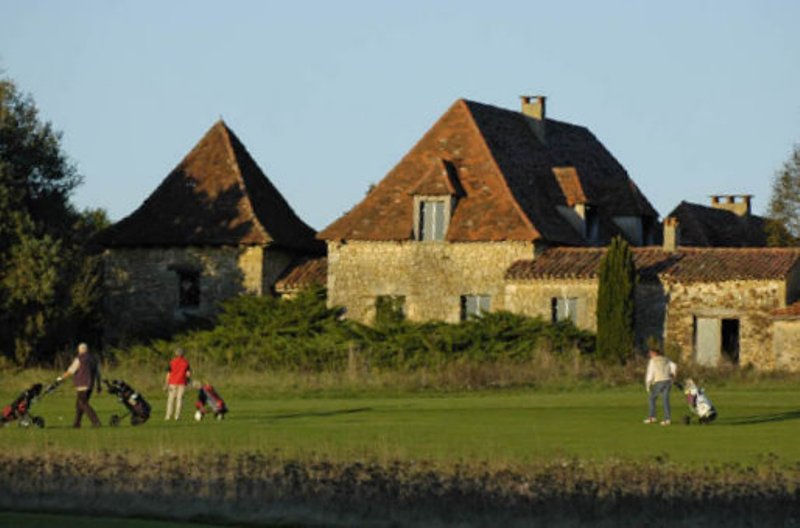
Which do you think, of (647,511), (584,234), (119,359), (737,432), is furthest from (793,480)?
(584,234)

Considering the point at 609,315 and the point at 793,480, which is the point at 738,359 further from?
the point at 793,480

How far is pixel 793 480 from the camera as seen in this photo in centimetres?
2517

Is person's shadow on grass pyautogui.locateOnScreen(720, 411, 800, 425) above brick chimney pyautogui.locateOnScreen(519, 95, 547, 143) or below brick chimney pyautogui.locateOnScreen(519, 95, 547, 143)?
below

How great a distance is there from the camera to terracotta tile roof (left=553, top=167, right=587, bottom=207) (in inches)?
2608

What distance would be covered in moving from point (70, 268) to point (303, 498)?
3833 cm

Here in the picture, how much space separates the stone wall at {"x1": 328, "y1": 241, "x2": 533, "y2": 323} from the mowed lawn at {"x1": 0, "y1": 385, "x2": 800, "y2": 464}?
45.3 ft

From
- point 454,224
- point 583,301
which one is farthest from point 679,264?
point 454,224

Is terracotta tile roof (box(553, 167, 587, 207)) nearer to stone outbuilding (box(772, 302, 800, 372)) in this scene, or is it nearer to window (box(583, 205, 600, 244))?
window (box(583, 205, 600, 244))

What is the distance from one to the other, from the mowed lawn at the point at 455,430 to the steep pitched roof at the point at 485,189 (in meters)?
14.7

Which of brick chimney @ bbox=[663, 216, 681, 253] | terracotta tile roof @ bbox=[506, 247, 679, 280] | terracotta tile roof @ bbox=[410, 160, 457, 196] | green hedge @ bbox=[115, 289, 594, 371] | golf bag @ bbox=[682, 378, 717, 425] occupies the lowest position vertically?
golf bag @ bbox=[682, 378, 717, 425]

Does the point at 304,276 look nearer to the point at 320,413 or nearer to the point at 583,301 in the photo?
the point at 583,301

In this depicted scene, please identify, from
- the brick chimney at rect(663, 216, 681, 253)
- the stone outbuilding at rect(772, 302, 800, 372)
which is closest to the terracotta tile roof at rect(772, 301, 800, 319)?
the stone outbuilding at rect(772, 302, 800, 372)

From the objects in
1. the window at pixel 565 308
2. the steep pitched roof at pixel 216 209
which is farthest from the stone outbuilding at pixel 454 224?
the steep pitched roof at pixel 216 209

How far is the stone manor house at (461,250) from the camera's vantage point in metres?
58.8
